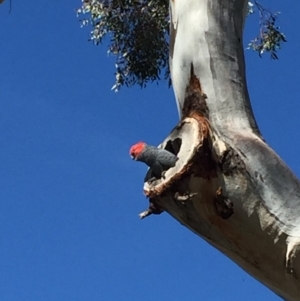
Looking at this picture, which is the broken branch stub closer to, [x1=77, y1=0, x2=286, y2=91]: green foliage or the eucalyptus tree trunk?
the eucalyptus tree trunk

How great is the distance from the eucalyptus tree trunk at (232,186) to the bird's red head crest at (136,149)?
3.2 inches

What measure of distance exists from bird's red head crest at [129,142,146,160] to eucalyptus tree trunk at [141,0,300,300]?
0.08m

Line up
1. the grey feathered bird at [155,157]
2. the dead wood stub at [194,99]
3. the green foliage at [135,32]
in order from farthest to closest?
the green foliage at [135,32]
the dead wood stub at [194,99]
the grey feathered bird at [155,157]

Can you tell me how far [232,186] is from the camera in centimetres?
211

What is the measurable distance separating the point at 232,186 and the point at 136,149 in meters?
0.31

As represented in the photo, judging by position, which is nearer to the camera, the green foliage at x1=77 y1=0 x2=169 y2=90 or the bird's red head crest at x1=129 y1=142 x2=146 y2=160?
the bird's red head crest at x1=129 y1=142 x2=146 y2=160

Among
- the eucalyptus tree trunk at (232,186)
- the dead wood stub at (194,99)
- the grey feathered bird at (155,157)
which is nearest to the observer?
A: the eucalyptus tree trunk at (232,186)

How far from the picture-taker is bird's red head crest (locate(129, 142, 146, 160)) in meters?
2.23

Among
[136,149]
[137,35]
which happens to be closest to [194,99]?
[136,149]

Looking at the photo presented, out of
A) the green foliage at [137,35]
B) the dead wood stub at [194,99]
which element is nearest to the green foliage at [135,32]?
the green foliage at [137,35]

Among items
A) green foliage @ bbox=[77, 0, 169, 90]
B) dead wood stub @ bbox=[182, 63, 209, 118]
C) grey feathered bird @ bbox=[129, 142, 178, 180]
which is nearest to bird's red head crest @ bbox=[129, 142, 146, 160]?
grey feathered bird @ bbox=[129, 142, 178, 180]

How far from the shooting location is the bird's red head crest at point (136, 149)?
7.32 ft

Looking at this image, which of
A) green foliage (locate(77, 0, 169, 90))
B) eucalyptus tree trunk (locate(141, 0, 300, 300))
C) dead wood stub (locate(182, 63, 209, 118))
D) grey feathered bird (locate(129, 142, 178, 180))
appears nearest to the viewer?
eucalyptus tree trunk (locate(141, 0, 300, 300))

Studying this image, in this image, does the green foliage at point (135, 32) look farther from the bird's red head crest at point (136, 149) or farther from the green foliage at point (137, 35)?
the bird's red head crest at point (136, 149)
